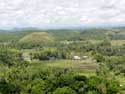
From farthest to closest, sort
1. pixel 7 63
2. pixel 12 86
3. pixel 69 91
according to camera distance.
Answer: pixel 7 63 < pixel 12 86 < pixel 69 91

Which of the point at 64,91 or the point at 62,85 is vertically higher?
the point at 64,91

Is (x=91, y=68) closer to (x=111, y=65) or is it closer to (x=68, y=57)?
(x=111, y=65)

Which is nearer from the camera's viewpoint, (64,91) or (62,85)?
(64,91)

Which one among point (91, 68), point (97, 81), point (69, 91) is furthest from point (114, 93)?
point (91, 68)

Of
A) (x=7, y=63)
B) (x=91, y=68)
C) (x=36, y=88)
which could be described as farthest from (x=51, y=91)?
(x=7, y=63)

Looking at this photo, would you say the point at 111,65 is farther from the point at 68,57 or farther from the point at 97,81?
the point at 97,81

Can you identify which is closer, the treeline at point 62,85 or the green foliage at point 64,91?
the green foliage at point 64,91

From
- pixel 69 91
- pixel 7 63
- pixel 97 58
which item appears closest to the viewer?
pixel 69 91

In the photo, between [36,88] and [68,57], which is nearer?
[36,88]

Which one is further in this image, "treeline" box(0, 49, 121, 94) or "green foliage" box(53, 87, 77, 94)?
"treeline" box(0, 49, 121, 94)
